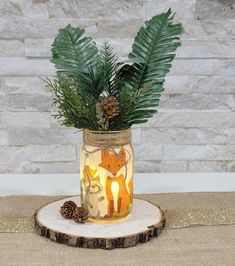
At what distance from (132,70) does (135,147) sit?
19.8 inches

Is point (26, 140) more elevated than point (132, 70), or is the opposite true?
point (132, 70)

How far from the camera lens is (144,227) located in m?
0.94

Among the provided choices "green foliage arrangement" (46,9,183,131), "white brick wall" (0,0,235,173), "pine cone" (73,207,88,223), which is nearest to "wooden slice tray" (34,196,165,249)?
"pine cone" (73,207,88,223)

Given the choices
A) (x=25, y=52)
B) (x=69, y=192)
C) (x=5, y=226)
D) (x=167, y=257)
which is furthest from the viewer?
(x=25, y=52)

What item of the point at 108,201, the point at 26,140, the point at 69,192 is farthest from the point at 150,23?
the point at 26,140

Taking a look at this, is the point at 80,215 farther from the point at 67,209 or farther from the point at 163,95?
the point at 163,95

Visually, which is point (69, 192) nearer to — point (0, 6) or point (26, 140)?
point (26, 140)

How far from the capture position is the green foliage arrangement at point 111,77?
3.00 ft

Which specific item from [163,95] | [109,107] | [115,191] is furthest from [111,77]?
[163,95]

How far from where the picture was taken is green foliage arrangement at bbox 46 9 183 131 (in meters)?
0.91

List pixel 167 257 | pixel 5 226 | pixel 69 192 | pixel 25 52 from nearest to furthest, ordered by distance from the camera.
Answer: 1. pixel 167 257
2. pixel 5 226
3. pixel 69 192
4. pixel 25 52

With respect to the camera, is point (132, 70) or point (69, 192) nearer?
point (132, 70)

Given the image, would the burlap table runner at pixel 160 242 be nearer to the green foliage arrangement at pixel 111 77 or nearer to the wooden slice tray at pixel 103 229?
the wooden slice tray at pixel 103 229

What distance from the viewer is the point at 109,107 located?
880mm
